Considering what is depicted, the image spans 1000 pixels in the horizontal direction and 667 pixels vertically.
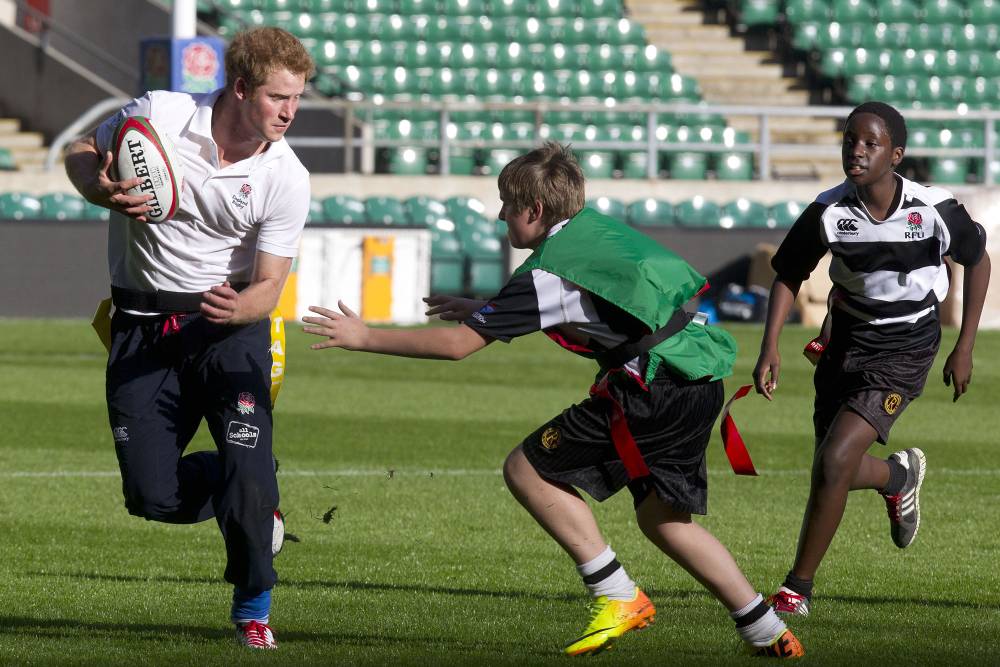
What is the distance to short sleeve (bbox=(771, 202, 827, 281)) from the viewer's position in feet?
21.2

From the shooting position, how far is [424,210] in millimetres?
24141

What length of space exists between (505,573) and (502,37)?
23.1m

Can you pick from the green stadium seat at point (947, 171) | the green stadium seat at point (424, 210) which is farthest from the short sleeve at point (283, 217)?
the green stadium seat at point (947, 171)

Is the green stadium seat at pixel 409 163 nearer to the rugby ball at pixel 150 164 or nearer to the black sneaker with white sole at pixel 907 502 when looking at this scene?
the black sneaker with white sole at pixel 907 502

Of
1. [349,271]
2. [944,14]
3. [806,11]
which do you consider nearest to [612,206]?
[349,271]

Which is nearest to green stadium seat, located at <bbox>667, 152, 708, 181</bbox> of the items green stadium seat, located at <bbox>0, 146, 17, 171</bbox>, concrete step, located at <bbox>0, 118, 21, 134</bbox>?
green stadium seat, located at <bbox>0, 146, 17, 171</bbox>

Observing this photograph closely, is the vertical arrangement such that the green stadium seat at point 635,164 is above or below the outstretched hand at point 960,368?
below

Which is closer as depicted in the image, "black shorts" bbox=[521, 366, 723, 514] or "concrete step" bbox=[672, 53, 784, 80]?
"black shorts" bbox=[521, 366, 723, 514]

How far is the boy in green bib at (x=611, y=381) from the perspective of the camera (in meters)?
5.04

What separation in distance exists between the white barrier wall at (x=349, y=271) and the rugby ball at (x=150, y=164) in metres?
16.6

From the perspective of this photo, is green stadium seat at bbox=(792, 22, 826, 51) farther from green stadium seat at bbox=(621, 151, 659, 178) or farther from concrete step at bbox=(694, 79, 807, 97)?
green stadium seat at bbox=(621, 151, 659, 178)

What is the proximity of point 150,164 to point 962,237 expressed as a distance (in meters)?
2.96

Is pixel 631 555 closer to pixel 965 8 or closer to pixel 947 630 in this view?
pixel 947 630

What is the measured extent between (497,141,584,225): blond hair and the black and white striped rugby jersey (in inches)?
62.6
